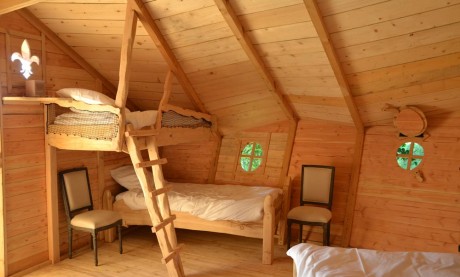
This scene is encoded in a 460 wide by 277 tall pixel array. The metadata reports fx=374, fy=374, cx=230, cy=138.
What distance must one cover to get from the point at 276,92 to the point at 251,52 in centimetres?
78

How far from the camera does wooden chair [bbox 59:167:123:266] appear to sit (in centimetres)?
374

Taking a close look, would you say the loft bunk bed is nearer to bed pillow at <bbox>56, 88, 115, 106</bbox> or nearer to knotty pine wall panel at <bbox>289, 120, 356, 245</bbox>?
bed pillow at <bbox>56, 88, 115, 106</bbox>

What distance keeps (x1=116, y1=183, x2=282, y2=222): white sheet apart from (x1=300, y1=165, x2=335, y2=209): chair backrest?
11.9 inches

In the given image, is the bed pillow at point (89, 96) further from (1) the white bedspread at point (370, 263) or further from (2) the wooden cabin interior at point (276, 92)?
(1) the white bedspread at point (370, 263)

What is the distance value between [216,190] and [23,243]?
2.08 m

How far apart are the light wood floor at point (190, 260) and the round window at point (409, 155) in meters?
1.62

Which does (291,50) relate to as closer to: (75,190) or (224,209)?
(224,209)

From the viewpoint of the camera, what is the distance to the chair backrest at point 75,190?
12.8ft

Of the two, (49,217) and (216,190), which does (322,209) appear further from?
(49,217)

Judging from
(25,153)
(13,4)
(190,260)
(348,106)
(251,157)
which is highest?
(13,4)

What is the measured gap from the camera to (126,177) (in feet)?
14.9

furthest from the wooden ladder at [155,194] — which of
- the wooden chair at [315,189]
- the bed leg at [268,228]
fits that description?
the wooden chair at [315,189]

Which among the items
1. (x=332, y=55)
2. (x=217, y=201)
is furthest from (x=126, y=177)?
(x=332, y=55)

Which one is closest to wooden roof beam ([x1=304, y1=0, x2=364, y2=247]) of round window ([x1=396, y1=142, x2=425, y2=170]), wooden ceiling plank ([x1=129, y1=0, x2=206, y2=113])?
round window ([x1=396, y1=142, x2=425, y2=170])
